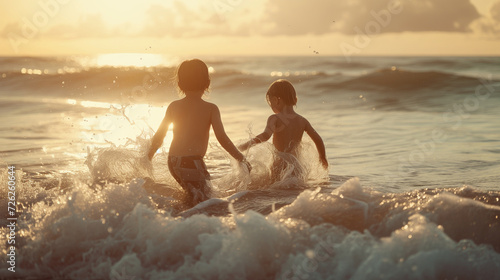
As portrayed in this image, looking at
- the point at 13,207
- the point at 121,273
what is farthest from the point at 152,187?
the point at 121,273

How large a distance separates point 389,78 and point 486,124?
29.8 ft

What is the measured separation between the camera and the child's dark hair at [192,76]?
5438mm

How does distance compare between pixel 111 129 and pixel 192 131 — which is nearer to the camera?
pixel 192 131

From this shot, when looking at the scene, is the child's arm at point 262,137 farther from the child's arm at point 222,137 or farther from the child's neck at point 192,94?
the child's neck at point 192,94

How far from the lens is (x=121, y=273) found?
3480mm

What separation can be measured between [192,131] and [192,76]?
0.55 metres

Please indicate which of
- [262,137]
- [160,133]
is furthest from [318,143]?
[160,133]

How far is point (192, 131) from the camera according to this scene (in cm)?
547

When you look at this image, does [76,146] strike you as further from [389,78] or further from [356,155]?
[389,78]

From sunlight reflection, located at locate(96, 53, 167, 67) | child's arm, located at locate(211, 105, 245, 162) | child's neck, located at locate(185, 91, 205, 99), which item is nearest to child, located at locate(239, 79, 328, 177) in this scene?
child's arm, located at locate(211, 105, 245, 162)

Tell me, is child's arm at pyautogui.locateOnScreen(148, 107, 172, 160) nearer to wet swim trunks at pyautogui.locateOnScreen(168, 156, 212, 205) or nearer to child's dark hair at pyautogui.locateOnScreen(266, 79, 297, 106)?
wet swim trunks at pyautogui.locateOnScreen(168, 156, 212, 205)

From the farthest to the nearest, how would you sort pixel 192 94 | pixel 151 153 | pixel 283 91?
pixel 283 91 → pixel 151 153 → pixel 192 94

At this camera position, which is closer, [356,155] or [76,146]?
[356,155]

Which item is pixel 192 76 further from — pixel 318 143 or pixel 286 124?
pixel 318 143
